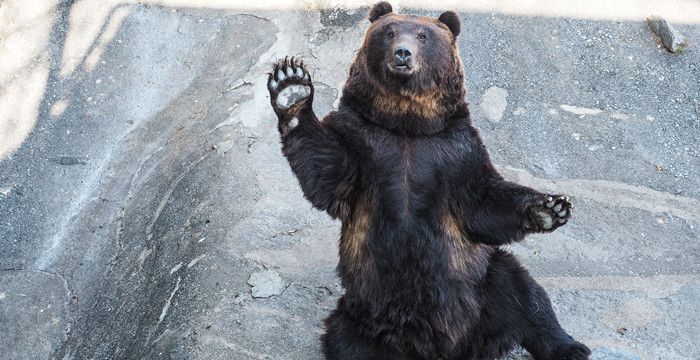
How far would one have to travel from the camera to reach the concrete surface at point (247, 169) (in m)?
5.08

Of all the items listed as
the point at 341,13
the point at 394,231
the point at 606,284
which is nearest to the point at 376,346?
the point at 394,231

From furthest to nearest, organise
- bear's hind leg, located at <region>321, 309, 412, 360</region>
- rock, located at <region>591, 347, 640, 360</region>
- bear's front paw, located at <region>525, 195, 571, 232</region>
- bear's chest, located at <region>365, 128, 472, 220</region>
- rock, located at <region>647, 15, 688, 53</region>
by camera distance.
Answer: rock, located at <region>647, 15, 688, 53</region> → rock, located at <region>591, 347, 640, 360</region> → bear's hind leg, located at <region>321, 309, 412, 360</region> → bear's chest, located at <region>365, 128, 472, 220</region> → bear's front paw, located at <region>525, 195, 571, 232</region>

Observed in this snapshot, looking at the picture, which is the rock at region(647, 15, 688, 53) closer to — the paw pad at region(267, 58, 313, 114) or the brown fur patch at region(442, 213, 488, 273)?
the brown fur patch at region(442, 213, 488, 273)

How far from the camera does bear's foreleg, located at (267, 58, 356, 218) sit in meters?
4.02

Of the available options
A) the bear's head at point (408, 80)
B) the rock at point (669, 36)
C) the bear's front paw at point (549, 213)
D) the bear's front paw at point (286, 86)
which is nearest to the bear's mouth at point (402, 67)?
the bear's head at point (408, 80)

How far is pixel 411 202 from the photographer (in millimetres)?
4129

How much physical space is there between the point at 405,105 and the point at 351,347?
124cm

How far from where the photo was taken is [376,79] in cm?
420

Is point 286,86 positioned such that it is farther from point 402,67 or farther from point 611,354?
point 611,354

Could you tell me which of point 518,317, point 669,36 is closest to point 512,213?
point 518,317

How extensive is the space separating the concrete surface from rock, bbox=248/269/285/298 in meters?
0.04

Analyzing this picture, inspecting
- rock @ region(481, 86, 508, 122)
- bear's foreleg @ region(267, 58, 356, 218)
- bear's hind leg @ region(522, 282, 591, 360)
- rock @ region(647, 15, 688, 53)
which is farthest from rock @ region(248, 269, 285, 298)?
rock @ region(647, 15, 688, 53)

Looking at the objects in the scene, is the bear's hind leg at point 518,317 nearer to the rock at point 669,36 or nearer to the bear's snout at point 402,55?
the bear's snout at point 402,55

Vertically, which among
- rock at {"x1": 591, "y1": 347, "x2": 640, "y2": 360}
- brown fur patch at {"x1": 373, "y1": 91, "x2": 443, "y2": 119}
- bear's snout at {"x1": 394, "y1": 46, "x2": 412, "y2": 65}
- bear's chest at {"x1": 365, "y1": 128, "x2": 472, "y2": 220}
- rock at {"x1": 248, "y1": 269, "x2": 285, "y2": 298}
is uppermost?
bear's snout at {"x1": 394, "y1": 46, "x2": 412, "y2": 65}
